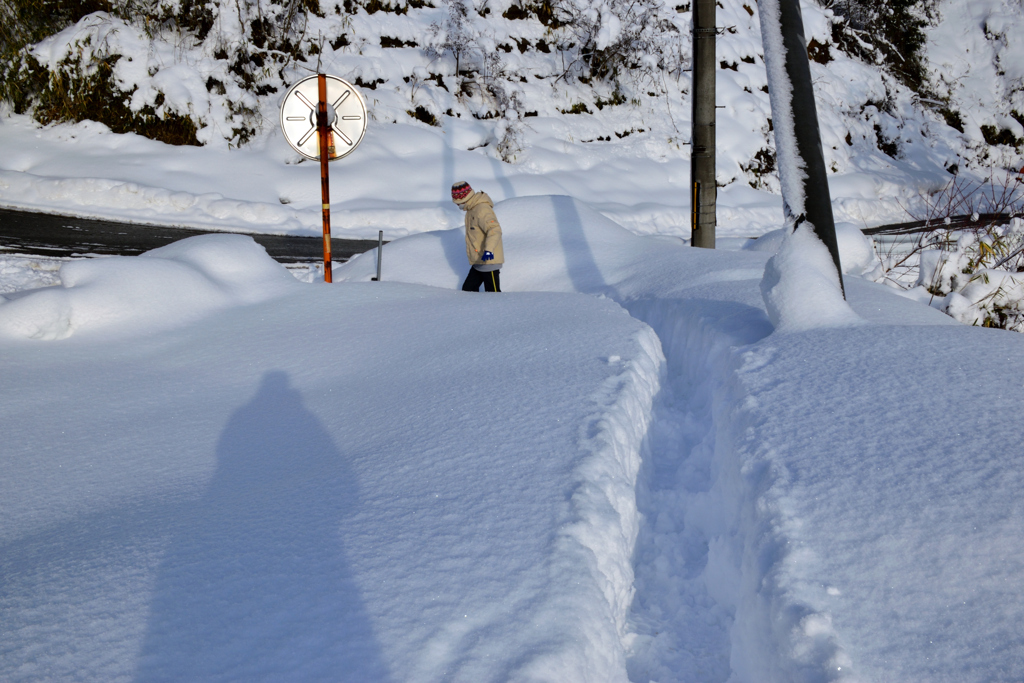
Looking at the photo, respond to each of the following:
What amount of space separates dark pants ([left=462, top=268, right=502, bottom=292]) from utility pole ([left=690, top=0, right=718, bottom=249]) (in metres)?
2.17

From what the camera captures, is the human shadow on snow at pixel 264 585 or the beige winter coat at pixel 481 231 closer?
the human shadow on snow at pixel 264 585

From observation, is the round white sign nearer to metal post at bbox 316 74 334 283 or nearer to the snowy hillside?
metal post at bbox 316 74 334 283

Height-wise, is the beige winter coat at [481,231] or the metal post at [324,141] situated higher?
the metal post at [324,141]

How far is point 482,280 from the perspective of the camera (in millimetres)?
6215

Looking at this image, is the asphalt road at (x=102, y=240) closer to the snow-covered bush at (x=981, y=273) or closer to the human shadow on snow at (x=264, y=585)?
the human shadow on snow at (x=264, y=585)

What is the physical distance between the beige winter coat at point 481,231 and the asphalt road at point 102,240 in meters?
3.19

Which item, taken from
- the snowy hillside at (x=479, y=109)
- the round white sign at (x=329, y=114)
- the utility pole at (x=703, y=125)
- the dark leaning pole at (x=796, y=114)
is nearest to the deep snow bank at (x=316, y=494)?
the dark leaning pole at (x=796, y=114)

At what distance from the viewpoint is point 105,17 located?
13.3m

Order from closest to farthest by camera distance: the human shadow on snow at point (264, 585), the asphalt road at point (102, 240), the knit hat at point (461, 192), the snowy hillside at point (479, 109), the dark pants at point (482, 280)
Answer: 1. the human shadow on snow at point (264, 585)
2. the knit hat at point (461, 192)
3. the dark pants at point (482, 280)
4. the asphalt road at point (102, 240)
5. the snowy hillside at point (479, 109)

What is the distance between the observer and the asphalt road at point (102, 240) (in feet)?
25.4

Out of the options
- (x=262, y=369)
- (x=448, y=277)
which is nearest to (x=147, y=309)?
(x=262, y=369)

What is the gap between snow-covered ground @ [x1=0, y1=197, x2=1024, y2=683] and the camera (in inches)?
69.0

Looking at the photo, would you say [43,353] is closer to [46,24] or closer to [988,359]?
[988,359]

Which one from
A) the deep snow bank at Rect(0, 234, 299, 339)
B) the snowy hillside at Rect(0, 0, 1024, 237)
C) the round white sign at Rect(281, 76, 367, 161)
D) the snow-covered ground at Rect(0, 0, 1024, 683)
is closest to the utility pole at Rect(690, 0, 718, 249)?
the snow-covered ground at Rect(0, 0, 1024, 683)
